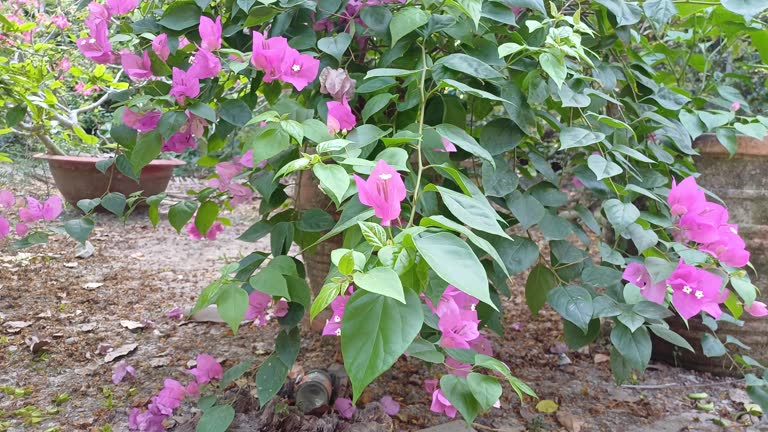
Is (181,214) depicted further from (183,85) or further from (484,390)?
(484,390)

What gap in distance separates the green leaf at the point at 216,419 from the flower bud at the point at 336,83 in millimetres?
566

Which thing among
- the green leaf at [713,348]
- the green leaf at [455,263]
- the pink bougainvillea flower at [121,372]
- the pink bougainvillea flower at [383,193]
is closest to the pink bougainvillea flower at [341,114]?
the pink bougainvillea flower at [383,193]

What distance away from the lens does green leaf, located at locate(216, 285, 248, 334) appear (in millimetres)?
865

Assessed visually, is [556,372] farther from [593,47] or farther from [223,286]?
[223,286]

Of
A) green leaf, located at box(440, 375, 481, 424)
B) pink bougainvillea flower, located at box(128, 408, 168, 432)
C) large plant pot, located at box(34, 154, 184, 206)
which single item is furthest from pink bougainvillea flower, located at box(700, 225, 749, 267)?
large plant pot, located at box(34, 154, 184, 206)

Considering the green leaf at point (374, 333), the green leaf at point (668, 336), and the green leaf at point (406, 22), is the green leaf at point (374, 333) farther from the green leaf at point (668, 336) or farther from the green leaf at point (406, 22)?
the green leaf at point (668, 336)

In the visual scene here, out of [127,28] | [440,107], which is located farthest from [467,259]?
[127,28]

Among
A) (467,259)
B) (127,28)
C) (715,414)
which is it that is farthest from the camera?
(715,414)

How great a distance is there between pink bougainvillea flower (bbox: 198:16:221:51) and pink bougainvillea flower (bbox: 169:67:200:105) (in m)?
0.05

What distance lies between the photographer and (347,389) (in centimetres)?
138

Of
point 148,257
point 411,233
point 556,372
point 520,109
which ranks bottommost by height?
point 148,257

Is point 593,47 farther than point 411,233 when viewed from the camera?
Yes

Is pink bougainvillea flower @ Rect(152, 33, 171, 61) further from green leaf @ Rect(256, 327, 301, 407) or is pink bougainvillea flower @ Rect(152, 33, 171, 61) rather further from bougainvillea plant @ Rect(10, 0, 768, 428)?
green leaf @ Rect(256, 327, 301, 407)

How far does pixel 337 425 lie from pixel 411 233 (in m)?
0.85
